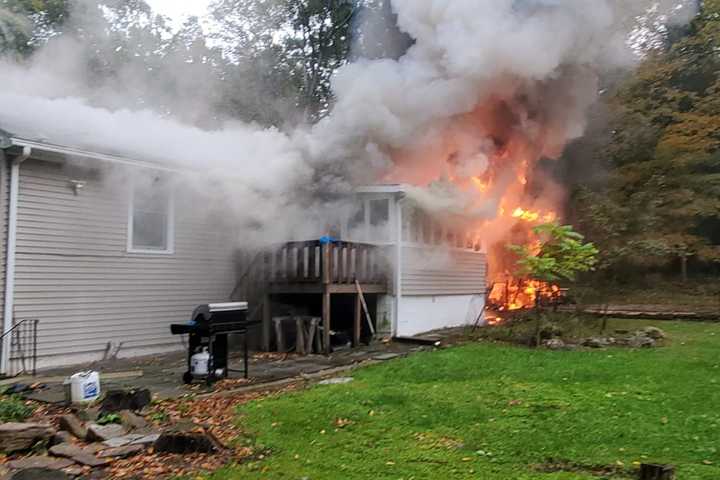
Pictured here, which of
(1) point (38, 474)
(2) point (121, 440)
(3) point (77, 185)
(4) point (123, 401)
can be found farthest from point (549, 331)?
(1) point (38, 474)

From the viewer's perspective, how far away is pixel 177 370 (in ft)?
30.9

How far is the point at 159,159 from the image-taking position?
10625mm

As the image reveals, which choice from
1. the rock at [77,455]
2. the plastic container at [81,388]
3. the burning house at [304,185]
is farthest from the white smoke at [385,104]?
the rock at [77,455]

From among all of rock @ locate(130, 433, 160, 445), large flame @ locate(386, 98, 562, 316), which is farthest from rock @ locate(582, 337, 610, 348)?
rock @ locate(130, 433, 160, 445)

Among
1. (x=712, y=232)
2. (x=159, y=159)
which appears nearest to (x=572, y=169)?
(x=712, y=232)

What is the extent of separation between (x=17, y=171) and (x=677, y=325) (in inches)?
538

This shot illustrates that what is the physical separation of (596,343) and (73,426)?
338 inches

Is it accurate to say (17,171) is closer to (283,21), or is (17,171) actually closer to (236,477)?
(236,477)

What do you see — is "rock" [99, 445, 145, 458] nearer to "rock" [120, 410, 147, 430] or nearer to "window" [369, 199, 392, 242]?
"rock" [120, 410, 147, 430]

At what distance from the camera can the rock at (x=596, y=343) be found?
11.0 m

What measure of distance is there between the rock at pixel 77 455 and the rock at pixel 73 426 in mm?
285

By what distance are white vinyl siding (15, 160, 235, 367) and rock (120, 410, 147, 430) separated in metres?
4.18

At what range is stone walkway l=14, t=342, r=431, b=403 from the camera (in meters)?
7.81

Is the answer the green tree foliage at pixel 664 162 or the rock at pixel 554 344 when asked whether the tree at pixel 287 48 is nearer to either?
the green tree foliage at pixel 664 162
